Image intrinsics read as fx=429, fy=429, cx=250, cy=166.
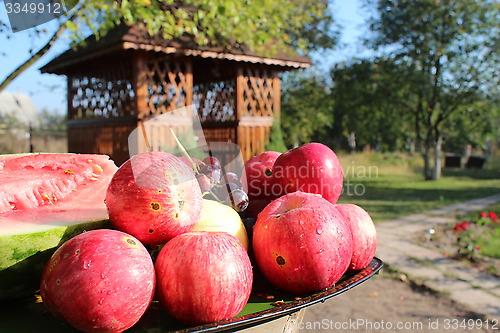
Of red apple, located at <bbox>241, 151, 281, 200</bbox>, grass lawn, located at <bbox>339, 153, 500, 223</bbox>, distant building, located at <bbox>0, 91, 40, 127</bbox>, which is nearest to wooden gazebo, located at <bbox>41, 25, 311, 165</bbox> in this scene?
grass lawn, located at <bbox>339, 153, 500, 223</bbox>

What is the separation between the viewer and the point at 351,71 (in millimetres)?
19266

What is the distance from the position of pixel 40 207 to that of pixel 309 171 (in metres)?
0.92

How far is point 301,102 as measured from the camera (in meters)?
22.6

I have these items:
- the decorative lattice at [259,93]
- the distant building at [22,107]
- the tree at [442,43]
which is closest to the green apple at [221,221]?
the decorative lattice at [259,93]

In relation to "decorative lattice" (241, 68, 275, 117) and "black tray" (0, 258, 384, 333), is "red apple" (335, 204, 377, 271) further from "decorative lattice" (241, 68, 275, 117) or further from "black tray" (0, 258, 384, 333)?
"decorative lattice" (241, 68, 275, 117)

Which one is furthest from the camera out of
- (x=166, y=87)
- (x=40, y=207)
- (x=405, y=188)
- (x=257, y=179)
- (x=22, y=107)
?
(x=22, y=107)

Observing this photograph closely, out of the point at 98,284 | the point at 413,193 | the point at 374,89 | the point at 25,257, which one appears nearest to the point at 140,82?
the point at 25,257

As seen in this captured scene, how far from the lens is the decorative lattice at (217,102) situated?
12273mm

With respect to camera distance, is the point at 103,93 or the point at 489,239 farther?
the point at 103,93

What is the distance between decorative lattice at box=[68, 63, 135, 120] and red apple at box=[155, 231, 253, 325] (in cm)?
938

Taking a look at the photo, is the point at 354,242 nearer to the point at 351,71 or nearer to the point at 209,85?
the point at 209,85

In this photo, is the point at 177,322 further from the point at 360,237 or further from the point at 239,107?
the point at 239,107

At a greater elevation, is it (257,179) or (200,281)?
(257,179)

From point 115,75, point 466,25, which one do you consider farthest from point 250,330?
point 466,25
